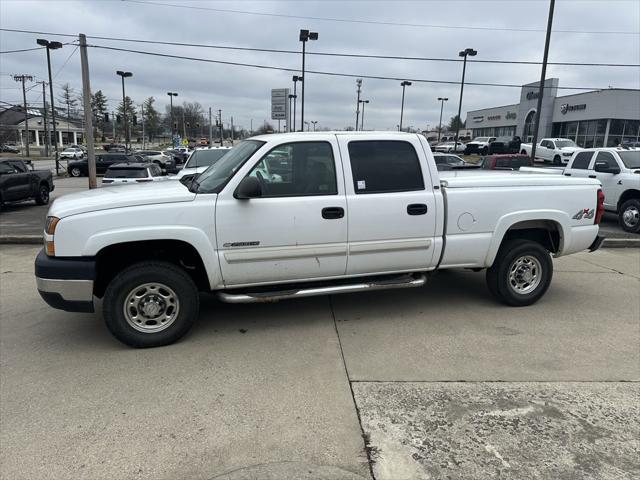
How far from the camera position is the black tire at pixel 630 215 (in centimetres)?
1061

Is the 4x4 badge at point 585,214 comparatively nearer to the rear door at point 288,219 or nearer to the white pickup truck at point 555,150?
the rear door at point 288,219

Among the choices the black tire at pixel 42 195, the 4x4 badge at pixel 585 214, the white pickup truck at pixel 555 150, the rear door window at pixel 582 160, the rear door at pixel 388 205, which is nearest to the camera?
the rear door at pixel 388 205

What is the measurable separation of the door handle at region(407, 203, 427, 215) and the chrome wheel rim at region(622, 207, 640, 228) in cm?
829

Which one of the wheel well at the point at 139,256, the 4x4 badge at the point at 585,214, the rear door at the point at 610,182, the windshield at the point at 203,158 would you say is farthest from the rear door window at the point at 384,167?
the windshield at the point at 203,158

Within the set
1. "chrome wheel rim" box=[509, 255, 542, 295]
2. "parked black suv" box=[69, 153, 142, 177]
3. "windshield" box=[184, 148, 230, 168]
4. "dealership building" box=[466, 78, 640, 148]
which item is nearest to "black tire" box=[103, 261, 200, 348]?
"chrome wheel rim" box=[509, 255, 542, 295]

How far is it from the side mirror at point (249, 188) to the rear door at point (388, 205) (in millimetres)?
918

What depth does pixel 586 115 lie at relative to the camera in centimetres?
4634

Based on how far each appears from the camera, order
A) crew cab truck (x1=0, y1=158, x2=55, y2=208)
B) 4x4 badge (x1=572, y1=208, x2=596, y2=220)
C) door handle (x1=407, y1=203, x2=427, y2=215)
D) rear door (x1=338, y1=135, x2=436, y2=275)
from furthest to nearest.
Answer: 1. crew cab truck (x1=0, y1=158, x2=55, y2=208)
2. 4x4 badge (x1=572, y1=208, x2=596, y2=220)
3. door handle (x1=407, y1=203, x2=427, y2=215)
4. rear door (x1=338, y1=135, x2=436, y2=275)

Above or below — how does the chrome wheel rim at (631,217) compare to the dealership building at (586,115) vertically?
below

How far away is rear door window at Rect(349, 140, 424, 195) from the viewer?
475 centimetres

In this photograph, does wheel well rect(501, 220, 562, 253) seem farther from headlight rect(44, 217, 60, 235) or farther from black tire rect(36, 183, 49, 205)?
black tire rect(36, 183, 49, 205)

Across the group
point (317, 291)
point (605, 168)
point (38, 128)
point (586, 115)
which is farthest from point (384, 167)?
point (38, 128)

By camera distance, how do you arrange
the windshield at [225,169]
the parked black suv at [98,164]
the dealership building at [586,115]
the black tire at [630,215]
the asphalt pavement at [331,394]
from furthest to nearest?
1. the dealership building at [586,115]
2. the parked black suv at [98,164]
3. the black tire at [630,215]
4. the windshield at [225,169]
5. the asphalt pavement at [331,394]

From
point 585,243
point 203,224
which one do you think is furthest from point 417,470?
point 585,243
